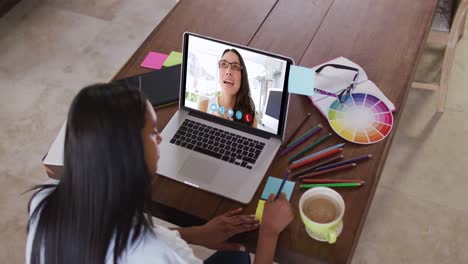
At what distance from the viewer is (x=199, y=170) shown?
1.35 metres

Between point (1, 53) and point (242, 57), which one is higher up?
point (242, 57)

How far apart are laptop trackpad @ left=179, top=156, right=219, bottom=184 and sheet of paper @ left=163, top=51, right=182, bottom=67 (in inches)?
16.1

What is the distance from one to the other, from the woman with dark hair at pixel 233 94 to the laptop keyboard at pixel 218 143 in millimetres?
Result: 52

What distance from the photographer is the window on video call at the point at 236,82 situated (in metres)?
1.33

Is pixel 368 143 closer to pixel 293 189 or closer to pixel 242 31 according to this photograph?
pixel 293 189

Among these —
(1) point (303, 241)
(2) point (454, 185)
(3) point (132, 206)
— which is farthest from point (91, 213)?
(2) point (454, 185)

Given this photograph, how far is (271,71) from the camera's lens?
4.34 ft

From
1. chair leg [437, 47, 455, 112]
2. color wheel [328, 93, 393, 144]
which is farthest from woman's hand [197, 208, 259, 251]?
chair leg [437, 47, 455, 112]

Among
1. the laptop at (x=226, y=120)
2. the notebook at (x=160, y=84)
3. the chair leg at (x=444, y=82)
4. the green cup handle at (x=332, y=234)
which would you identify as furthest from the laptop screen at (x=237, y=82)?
the chair leg at (x=444, y=82)

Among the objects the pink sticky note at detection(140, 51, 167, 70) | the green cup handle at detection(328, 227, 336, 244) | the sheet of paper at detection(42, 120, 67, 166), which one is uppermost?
the pink sticky note at detection(140, 51, 167, 70)

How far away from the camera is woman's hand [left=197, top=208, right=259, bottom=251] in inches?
48.7

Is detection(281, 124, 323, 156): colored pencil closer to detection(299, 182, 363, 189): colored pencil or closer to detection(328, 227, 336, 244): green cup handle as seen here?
detection(299, 182, 363, 189): colored pencil

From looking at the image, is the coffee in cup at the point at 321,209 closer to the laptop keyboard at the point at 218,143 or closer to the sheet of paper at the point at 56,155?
the laptop keyboard at the point at 218,143

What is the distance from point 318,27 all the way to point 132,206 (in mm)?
1046
